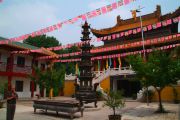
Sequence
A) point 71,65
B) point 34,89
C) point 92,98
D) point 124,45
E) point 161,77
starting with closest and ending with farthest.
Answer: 1. point 161,77
2. point 92,98
3. point 124,45
4. point 34,89
5. point 71,65

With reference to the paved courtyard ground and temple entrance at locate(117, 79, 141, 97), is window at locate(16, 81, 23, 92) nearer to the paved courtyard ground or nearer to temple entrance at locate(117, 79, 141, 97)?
temple entrance at locate(117, 79, 141, 97)

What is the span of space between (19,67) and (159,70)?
18693 millimetres

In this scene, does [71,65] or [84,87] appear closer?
[84,87]

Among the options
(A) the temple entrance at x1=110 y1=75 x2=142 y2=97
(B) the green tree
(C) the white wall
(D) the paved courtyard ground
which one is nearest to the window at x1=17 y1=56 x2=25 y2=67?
(C) the white wall

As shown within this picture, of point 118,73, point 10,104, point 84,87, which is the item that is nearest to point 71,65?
point 118,73

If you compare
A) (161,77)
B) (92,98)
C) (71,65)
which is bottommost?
(92,98)

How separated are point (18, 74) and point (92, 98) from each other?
43.2 feet

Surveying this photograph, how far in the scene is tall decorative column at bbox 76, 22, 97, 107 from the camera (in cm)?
1744

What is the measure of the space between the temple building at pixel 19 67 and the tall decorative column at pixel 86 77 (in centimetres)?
916

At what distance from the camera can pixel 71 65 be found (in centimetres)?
4953

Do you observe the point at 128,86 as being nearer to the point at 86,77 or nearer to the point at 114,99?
the point at 86,77

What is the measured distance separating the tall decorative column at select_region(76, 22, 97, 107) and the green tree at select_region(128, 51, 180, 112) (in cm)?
436

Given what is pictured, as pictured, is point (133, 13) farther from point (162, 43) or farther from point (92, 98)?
point (92, 98)

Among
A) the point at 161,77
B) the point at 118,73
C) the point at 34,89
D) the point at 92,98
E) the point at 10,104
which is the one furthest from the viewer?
the point at 34,89
